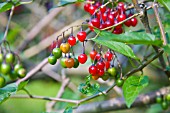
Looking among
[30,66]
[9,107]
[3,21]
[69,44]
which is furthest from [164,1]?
[9,107]

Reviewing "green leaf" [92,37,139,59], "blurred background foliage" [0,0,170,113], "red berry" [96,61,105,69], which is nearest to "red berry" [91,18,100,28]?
"red berry" [96,61,105,69]

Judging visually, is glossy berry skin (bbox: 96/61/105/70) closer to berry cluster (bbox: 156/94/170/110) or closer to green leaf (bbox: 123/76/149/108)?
green leaf (bbox: 123/76/149/108)

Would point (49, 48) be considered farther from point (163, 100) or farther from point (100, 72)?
point (100, 72)

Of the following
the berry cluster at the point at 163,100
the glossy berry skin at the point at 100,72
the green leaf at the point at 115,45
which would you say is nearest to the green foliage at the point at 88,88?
the glossy berry skin at the point at 100,72

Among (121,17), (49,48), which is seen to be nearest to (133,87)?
(121,17)

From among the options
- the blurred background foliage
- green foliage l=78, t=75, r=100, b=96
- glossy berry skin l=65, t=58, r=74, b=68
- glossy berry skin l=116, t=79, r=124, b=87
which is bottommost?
the blurred background foliage

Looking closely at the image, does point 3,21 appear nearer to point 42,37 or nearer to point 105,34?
point 42,37
